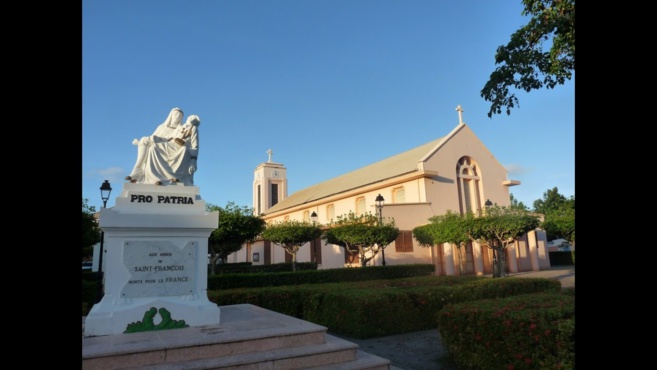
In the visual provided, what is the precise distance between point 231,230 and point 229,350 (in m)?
17.9

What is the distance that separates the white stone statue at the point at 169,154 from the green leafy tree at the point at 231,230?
47.5 ft

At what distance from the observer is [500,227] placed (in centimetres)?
2189

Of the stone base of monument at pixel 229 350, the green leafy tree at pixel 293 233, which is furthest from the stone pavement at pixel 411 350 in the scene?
the green leafy tree at pixel 293 233

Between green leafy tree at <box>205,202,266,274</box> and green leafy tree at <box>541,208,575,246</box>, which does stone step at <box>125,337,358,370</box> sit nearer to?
green leafy tree at <box>205,202,266,274</box>

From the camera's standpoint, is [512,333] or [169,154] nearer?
[512,333]

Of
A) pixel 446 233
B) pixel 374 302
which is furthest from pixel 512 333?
pixel 446 233

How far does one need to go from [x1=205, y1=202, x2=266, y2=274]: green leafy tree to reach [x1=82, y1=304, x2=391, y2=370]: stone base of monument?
1640cm

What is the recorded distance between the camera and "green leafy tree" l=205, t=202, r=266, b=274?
23.6 metres

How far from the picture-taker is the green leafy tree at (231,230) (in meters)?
23.6

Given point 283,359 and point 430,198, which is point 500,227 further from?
point 283,359

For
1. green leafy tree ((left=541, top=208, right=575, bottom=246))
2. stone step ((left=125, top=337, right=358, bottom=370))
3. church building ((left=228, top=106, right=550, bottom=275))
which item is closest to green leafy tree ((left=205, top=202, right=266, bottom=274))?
church building ((left=228, top=106, right=550, bottom=275))
